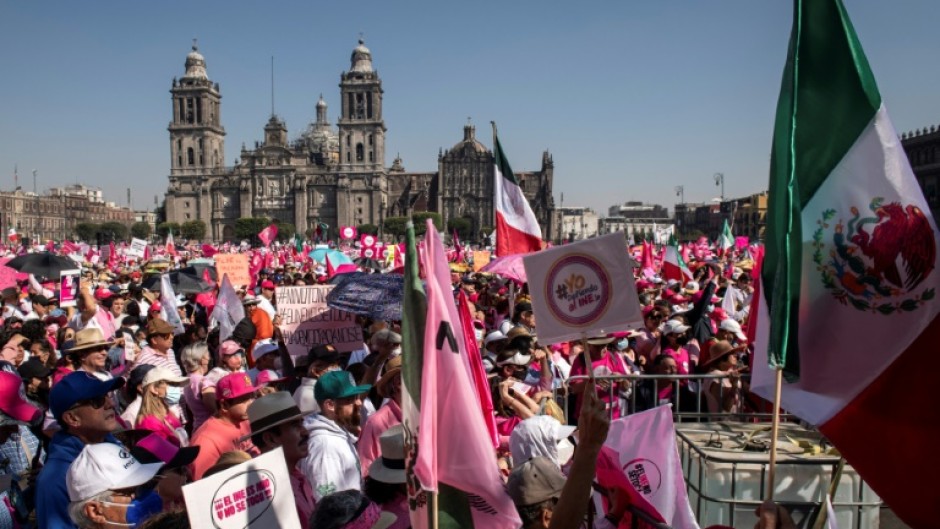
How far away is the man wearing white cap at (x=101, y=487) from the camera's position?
302 centimetres

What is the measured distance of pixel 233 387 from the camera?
4.41m

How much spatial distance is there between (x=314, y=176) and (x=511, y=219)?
94.1 metres

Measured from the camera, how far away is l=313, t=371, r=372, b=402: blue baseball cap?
4305 millimetres

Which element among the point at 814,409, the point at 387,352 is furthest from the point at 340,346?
the point at 814,409

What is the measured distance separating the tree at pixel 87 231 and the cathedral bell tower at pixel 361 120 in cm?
3416

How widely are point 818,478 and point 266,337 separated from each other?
6.75m

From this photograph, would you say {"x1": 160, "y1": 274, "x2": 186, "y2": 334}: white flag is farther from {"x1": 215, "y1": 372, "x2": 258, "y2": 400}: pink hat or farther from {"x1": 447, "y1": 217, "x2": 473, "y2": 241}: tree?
{"x1": 447, "y1": 217, "x2": 473, "y2": 241}: tree

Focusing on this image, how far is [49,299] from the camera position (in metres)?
12.8

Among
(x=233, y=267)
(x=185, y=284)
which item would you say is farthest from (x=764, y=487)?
(x=185, y=284)

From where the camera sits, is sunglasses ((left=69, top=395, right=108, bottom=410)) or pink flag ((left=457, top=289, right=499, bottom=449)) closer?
sunglasses ((left=69, top=395, right=108, bottom=410))

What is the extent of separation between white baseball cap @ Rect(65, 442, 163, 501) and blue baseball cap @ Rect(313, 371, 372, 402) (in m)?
1.19

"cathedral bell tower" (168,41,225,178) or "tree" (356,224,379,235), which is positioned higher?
"cathedral bell tower" (168,41,225,178)

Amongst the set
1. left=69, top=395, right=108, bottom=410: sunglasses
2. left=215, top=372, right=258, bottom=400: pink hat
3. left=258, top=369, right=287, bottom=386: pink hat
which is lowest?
left=258, top=369, right=287, bottom=386: pink hat

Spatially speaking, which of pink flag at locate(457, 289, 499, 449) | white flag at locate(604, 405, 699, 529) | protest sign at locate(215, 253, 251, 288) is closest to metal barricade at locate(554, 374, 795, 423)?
pink flag at locate(457, 289, 499, 449)
